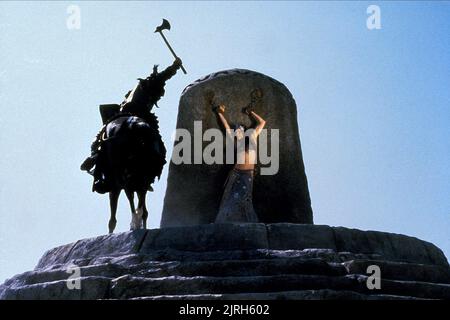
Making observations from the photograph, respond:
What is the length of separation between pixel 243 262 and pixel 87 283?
134cm

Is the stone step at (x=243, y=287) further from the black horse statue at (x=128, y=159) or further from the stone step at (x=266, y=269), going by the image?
the black horse statue at (x=128, y=159)

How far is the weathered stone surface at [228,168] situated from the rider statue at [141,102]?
2.58ft

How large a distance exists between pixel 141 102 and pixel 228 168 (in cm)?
163

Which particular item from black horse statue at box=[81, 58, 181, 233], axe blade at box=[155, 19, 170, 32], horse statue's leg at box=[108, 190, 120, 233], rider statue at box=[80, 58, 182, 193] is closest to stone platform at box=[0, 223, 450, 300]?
horse statue's leg at box=[108, 190, 120, 233]

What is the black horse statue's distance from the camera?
7.52 metres

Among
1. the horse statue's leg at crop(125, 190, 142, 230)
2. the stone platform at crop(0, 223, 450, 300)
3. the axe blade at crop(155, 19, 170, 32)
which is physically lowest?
the stone platform at crop(0, 223, 450, 300)

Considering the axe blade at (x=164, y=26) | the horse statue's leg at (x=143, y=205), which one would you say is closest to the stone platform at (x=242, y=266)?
the horse statue's leg at (x=143, y=205)

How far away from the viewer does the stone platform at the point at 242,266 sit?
499cm

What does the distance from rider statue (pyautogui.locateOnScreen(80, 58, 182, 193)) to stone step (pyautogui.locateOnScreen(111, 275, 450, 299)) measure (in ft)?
9.52

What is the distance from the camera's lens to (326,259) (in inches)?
218

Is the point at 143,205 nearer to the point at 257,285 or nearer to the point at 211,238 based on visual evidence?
the point at 211,238

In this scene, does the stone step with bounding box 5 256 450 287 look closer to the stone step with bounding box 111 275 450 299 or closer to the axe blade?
the stone step with bounding box 111 275 450 299

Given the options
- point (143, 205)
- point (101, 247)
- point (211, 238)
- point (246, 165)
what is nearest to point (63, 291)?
point (101, 247)

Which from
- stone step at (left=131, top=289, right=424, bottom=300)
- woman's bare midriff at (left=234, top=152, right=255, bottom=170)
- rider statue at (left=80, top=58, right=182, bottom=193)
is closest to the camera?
stone step at (left=131, top=289, right=424, bottom=300)
